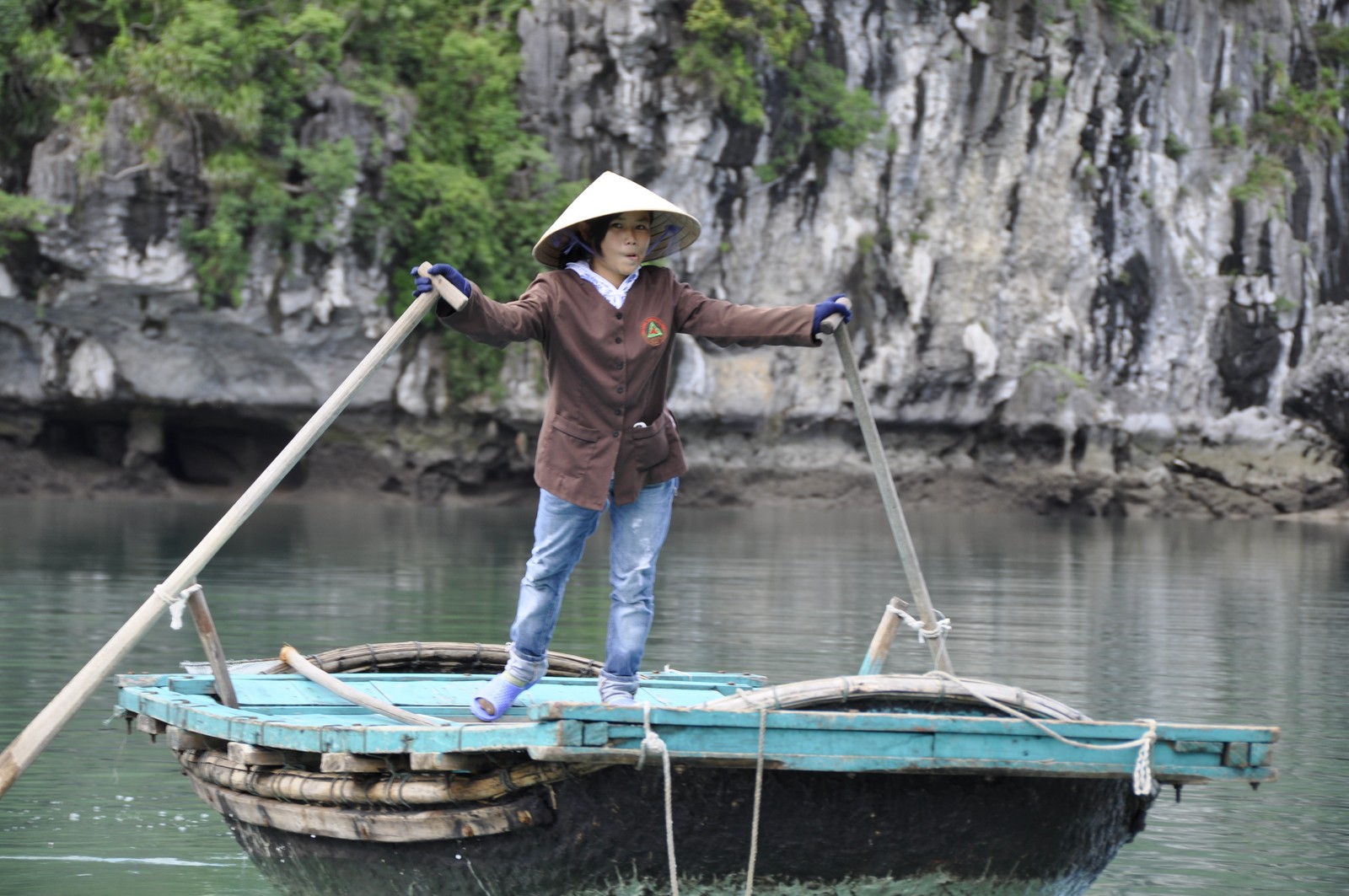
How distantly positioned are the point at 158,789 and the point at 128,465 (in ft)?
56.7

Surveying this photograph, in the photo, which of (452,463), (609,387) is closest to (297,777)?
(609,387)

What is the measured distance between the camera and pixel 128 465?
69.5 ft

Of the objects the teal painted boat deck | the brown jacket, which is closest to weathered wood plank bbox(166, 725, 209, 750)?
the teal painted boat deck

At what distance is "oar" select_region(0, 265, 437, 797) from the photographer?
3738 millimetres

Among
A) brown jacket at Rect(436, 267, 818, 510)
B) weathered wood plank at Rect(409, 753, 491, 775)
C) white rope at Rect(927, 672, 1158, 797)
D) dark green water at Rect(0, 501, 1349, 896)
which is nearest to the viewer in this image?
white rope at Rect(927, 672, 1158, 797)

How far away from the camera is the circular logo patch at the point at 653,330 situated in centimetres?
383

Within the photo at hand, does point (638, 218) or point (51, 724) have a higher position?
point (638, 218)

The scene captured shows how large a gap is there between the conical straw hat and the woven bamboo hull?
4.58 ft

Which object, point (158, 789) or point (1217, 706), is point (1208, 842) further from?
point (158, 789)

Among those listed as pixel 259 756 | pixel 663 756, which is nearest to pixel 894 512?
pixel 663 756

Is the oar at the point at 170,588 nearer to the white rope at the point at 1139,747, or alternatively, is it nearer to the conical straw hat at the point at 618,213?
the conical straw hat at the point at 618,213

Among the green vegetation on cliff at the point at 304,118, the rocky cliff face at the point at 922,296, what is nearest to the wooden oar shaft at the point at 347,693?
the green vegetation on cliff at the point at 304,118

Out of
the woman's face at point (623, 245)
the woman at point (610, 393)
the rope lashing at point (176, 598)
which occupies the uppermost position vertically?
the woman's face at point (623, 245)

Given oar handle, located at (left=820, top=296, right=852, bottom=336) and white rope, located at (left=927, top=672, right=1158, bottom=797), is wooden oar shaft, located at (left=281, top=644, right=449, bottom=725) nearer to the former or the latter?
oar handle, located at (left=820, top=296, right=852, bottom=336)
